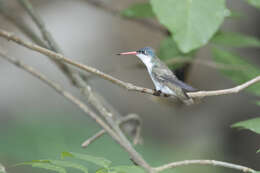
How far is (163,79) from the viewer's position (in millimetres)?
3080

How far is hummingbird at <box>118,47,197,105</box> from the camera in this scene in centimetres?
260

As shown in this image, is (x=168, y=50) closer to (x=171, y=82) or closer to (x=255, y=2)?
(x=171, y=82)

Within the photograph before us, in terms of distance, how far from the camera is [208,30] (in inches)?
78.5

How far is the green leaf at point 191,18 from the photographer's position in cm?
199

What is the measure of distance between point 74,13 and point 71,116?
86.7 inches

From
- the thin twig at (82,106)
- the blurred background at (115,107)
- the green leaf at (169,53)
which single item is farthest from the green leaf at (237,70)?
the blurred background at (115,107)

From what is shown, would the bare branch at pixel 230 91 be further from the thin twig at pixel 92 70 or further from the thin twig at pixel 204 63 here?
the thin twig at pixel 204 63

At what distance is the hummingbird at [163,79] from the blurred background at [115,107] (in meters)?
1.05

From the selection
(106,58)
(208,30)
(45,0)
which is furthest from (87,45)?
(208,30)

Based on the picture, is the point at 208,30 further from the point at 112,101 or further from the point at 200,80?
the point at 112,101

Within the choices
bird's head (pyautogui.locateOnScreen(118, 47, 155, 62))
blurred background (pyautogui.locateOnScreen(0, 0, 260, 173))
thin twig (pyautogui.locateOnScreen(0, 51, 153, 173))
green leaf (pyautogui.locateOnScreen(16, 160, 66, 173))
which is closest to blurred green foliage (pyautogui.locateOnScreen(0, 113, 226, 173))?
blurred background (pyautogui.locateOnScreen(0, 0, 260, 173))

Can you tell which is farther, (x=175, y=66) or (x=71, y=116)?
(x=71, y=116)

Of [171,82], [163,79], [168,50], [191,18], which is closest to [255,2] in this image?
[191,18]

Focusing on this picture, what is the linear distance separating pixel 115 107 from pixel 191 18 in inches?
188
